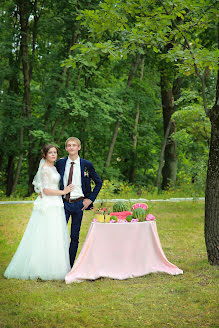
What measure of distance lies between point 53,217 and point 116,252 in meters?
1.02

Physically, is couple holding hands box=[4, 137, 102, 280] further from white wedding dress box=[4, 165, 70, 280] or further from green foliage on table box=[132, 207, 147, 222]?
green foliage on table box=[132, 207, 147, 222]

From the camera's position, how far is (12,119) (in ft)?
56.2

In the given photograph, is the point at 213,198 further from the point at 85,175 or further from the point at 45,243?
the point at 45,243

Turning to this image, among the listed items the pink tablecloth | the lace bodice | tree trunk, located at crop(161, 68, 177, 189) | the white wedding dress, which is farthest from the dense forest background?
the pink tablecloth

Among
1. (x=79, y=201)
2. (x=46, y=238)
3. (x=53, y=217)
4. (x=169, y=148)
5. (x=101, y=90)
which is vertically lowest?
(x=46, y=238)

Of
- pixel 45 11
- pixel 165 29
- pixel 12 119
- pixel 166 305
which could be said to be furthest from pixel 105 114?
pixel 166 305

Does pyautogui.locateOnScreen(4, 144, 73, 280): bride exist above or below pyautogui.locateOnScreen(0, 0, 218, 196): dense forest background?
below

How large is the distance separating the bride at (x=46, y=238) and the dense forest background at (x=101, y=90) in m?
1.90

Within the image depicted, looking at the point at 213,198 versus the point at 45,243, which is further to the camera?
the point at 213,198

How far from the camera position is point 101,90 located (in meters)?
16.9

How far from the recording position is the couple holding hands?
6.33m

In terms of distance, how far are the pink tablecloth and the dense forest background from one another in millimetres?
2612

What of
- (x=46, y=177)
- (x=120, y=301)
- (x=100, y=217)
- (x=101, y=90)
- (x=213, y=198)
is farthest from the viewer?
(x=101, y=90)

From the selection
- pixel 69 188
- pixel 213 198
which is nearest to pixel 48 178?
pixel 69 188
